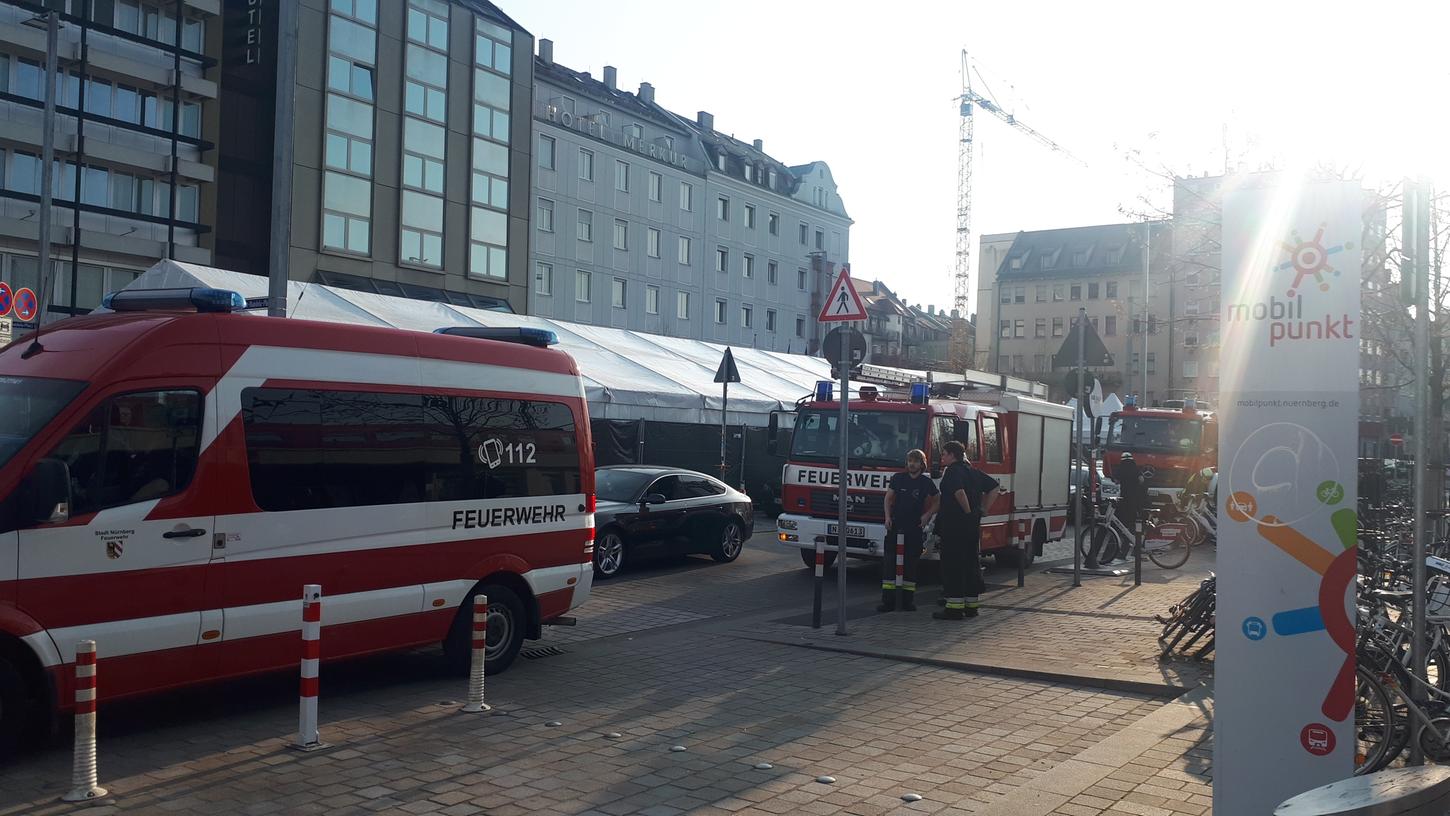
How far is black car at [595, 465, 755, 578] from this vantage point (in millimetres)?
15883

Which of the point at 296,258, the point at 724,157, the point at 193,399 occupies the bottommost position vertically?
the point at 193,399

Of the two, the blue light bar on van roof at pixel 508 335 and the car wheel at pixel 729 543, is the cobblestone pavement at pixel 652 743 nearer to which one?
the blue light bar on van roof at pixel 508 335

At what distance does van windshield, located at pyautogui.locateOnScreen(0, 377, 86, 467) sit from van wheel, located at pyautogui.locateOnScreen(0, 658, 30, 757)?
1167 mm

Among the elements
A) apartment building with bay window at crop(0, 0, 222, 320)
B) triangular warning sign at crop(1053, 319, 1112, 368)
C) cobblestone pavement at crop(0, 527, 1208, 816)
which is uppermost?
apartment building with bay window at crop(0, 0, 222, 320)

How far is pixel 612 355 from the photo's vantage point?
2519cm

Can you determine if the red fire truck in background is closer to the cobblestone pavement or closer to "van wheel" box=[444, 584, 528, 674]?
the cobblestone pavement

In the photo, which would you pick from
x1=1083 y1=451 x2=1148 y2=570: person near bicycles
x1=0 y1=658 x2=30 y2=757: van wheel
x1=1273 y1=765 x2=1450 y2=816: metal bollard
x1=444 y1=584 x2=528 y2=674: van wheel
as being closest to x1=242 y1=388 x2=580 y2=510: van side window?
x1=444 y1=584 x2=528 y2=674: van wheel

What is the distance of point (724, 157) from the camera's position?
63906 mm

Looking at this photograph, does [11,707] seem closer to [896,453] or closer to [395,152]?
[896,453]

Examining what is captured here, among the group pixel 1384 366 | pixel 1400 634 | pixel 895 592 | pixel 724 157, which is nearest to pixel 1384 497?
pixel 1384 366

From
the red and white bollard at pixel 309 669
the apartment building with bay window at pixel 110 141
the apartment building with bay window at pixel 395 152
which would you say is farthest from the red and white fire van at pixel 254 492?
the apartment building with bay window at pixel 395 152

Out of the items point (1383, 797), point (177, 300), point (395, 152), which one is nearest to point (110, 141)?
point (395, 152)

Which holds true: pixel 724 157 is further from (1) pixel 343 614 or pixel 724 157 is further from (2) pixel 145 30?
(1) pixel 343 614

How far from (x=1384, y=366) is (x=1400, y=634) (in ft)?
46.2
